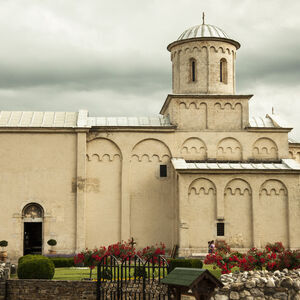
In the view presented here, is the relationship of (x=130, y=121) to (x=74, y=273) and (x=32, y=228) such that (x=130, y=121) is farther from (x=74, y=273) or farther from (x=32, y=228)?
(x=74, y=273)

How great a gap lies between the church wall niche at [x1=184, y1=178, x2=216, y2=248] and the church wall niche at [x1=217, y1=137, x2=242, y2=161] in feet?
8.26

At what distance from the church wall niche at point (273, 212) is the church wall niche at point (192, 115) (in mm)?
5066

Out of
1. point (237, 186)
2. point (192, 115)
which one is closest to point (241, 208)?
point (237, 186)

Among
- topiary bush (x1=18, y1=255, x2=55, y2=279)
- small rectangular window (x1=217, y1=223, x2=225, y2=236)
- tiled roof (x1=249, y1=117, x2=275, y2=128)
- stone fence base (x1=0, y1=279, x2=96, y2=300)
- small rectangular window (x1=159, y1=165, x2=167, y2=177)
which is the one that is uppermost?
tiled roof (x1=249, y1=117, x2=275, y2=128)

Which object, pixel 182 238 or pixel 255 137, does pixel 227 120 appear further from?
pixel 182 238

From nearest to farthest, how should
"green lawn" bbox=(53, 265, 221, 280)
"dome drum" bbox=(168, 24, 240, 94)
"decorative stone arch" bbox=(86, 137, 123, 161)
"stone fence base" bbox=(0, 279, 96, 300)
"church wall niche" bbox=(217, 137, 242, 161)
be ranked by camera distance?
1. "stone fence base" bbox=(0, 279, 96, 300)
2. "green lawn" bbox=(53, 265, 221, 280)
3. "decorative stone arch" bbox=(86, 137, 123, 161)
4. "church wall niche" bbox=(217, 137, 242, 161)
5. "dome drum" bbox=(168, 24, 240, 94)

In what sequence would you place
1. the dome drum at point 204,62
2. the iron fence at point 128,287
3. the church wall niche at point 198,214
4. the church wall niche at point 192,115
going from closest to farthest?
the iron fence at point 128,287 < the church wall niche at point 198,214 < the church wall niche at point 192,115 < the dome drum at point 204,62

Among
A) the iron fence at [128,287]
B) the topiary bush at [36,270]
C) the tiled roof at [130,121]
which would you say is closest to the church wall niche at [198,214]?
the tiled roof at [130,121]

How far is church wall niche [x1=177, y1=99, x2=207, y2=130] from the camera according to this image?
3127 cm

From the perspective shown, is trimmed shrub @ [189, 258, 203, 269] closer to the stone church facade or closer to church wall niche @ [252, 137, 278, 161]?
the stone church facade

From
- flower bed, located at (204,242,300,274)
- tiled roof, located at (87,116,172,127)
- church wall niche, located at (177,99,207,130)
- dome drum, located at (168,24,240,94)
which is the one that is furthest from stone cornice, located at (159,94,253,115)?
flower bed, located at (204,242,300,274)

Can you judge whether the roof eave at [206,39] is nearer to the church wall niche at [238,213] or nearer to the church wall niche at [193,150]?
the church wall niche at [193,150]

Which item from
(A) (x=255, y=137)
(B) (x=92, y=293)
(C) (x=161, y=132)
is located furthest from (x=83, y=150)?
(B) (x=92, y=293)

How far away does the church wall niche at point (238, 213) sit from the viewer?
29.0 metres
